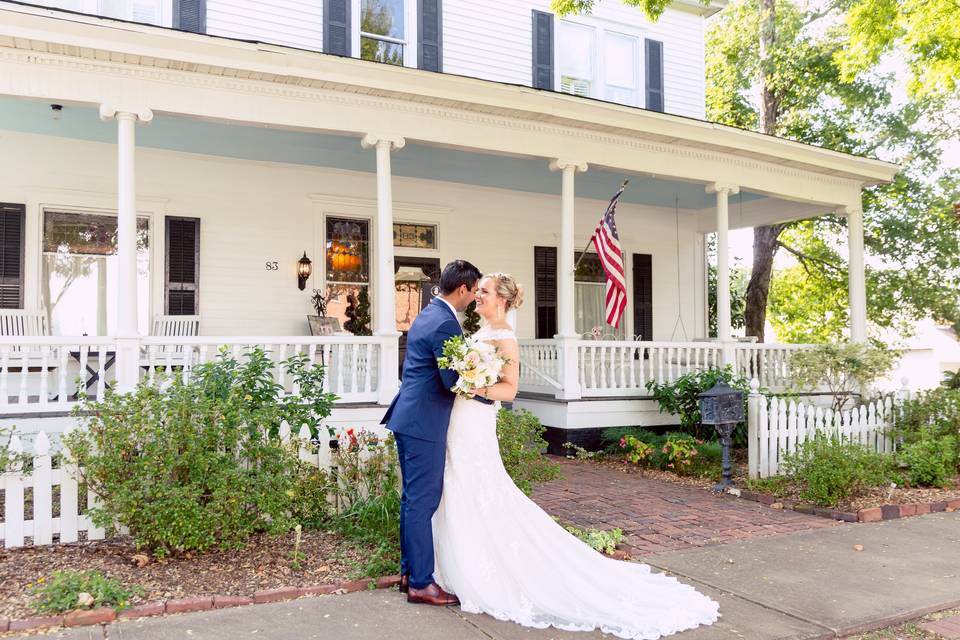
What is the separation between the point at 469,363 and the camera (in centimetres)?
388

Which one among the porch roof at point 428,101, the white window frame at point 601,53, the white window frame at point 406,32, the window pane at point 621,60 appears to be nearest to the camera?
the porch roof at point 428,101

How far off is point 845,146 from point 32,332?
16601 millimetres

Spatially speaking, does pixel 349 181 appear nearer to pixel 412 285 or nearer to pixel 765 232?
pixel 412 285

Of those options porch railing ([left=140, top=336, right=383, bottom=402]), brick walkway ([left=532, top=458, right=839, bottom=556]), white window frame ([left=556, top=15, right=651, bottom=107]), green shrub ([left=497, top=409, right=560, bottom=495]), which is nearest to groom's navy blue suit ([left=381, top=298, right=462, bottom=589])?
green shrub ([left=497, top=409, right=560, bottom=495])

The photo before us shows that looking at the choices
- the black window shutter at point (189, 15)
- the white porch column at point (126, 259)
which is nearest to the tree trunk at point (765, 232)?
the black window shutter at point (189, 15)

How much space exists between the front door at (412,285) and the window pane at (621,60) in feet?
15.5

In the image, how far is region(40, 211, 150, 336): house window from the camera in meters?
9.66

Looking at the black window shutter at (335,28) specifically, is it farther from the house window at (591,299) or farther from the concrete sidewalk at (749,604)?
the concrete sidewalk at (749,604)

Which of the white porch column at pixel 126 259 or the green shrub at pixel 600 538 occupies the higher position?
the white porch column at pixel 126 259

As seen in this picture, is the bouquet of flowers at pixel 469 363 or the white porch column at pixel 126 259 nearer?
the bouquet of flowers at pixel 469 363

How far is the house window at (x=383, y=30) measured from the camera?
1098 centimetres

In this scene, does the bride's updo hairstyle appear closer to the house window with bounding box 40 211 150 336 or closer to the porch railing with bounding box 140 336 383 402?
the porch railing with bounding box 140 336 383 402

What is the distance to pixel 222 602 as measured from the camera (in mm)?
3961

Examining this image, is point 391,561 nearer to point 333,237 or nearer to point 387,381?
point 387,381
